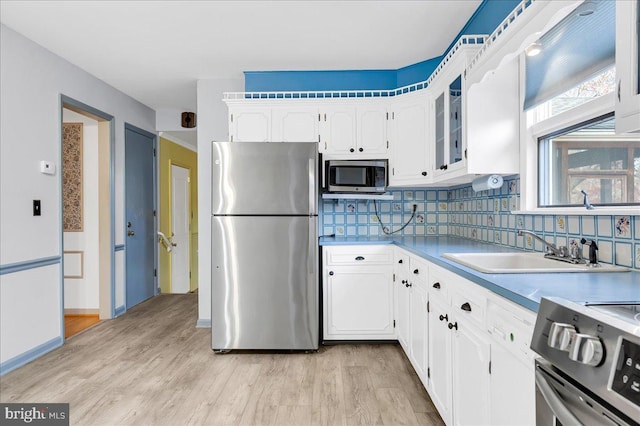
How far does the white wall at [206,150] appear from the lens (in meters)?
3.40

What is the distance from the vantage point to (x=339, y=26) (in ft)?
8.21

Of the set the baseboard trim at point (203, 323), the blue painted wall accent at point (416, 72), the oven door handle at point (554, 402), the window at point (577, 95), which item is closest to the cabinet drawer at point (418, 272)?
the window at point (577, 95)

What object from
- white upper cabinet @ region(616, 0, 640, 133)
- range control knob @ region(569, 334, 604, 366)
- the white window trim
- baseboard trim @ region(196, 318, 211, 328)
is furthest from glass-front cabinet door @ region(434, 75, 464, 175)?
baseboard trim @ region(196, 318, 211, 328)

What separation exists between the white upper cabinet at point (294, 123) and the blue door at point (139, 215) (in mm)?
2052

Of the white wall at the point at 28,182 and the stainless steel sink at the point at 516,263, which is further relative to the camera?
the white wall at the point at 28,182

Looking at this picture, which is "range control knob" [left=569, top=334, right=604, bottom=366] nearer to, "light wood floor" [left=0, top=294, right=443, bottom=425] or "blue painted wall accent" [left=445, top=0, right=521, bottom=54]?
"light wood floor" [left=0, top=294, right=443, bottom=425]

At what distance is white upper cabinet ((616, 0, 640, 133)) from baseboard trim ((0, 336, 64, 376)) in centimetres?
360

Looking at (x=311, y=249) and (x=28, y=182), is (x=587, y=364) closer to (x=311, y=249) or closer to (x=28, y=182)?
(x=311, y=249)

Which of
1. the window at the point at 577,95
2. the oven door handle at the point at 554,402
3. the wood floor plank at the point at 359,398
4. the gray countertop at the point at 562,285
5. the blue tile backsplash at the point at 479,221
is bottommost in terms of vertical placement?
the wood floor plank at the point at 359,398

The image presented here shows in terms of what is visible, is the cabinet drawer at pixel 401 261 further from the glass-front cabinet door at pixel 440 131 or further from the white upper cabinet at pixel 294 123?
the white upper cabinet at pixel 294 123

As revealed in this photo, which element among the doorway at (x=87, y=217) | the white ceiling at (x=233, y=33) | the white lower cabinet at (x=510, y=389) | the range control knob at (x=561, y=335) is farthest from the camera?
the doorway at (x=87, y=217)

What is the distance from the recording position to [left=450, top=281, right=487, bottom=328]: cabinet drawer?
1.28m

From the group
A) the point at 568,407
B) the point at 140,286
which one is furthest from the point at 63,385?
the point at 568,407

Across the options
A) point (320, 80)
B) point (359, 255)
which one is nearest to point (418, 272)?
point (359, 255)
